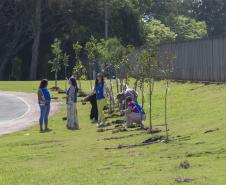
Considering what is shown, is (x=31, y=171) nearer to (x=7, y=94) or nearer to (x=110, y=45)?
(x=110, y=45)

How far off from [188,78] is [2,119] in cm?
1043

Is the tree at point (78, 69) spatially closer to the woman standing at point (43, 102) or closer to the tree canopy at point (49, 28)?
the woman standing at point (43, 102)

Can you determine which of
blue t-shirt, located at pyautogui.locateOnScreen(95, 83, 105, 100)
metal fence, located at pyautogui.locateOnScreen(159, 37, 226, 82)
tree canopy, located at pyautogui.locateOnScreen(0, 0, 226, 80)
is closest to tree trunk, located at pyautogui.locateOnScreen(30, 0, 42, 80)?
tree canopy, located at pyautogui.locateOnScreen(0, 0, 226, 80)

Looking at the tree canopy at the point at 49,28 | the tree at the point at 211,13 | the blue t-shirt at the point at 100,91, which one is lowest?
the blue t-shirt at the point at 100,91

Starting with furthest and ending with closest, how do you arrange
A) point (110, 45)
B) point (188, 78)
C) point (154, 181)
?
point (188, 78) → point (110, 45) → point (154, 181)

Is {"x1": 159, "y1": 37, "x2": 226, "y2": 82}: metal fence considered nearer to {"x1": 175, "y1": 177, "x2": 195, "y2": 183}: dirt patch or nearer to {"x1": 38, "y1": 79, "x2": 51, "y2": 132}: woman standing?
{"x1": 38, "y1": 79, "x2": 51, "y2": 132}: woman standing

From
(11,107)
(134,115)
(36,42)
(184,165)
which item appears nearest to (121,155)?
(184,165)

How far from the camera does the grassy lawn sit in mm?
11633

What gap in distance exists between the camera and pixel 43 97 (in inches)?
934

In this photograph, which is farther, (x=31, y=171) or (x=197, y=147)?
(x=197, y=147)

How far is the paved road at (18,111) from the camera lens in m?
→ 26.0

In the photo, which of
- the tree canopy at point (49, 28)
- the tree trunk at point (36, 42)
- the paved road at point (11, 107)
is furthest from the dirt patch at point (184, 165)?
the tree trunk at point (36, 42)

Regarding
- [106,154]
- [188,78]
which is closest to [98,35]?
[188,78]

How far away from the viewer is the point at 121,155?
15.0m
